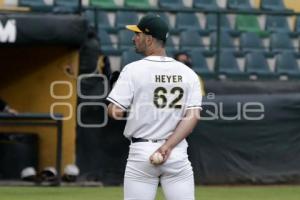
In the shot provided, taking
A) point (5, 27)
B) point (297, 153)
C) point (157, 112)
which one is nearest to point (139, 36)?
point (157, 112)

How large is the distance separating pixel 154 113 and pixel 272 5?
34.1ft

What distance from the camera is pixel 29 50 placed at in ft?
38.8

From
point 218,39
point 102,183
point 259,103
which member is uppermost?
point 218,39

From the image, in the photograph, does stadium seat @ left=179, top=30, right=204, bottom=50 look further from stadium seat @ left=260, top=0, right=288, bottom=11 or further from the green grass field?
the green grass field

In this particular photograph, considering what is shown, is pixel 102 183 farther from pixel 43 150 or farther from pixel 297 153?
pixel 297 153

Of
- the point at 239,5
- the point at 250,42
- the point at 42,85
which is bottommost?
the point at 42,85

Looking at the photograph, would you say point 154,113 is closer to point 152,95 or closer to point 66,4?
point 152,95

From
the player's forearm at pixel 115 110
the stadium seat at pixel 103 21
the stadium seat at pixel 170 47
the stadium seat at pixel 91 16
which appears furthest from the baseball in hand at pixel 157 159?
the stadium seat at pixel 103 21

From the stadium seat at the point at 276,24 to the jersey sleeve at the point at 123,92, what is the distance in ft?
31.2

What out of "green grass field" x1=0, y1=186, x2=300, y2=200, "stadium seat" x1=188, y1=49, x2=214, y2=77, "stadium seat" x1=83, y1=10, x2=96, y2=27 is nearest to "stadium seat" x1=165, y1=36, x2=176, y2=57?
"stadium seat" x1=188, y1=49, x2=214, y2=77

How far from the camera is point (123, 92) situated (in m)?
4.95

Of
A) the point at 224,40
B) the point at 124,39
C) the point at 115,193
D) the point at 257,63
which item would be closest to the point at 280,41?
the point at 257,63

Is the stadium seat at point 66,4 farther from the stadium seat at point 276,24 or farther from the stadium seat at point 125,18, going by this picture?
the stadium seat at point 276,24

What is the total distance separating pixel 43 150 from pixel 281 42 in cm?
468
